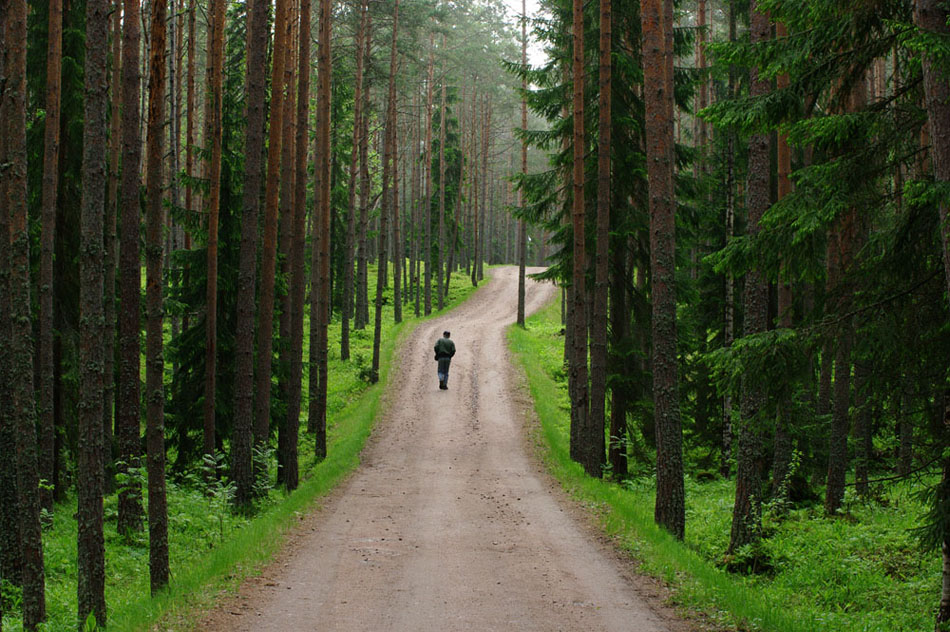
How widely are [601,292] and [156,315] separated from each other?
30.2 ft

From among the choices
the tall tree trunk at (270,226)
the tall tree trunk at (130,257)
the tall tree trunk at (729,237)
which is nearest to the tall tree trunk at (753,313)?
the tall tree trunk at (729,237)

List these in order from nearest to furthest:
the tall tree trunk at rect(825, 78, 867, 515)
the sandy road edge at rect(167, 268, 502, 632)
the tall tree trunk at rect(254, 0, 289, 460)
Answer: the sandy road edge at rect(167, 268, 502, 632), the tall tree trunk at rect(825, 78, 867, 515), the tall tree trunk at rect(254, 0, 289, 460)

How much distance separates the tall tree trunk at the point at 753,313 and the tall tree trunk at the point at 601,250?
5.05m

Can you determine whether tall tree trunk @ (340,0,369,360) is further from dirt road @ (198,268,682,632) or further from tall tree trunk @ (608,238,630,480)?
tall tree trunk @ (608,238,630,480)

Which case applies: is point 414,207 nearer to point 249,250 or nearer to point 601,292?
point 601,292

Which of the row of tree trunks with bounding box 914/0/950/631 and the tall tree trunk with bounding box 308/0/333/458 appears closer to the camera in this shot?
the row of tree trunks with bounding box 914/0/950/631

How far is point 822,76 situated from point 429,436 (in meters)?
16.2

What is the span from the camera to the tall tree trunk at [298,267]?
1560 centimetres

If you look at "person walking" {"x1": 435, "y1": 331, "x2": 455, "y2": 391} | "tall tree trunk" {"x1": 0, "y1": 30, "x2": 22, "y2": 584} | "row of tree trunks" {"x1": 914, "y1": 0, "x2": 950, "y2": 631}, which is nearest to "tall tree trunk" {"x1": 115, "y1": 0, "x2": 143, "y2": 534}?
"tall tree trunk" {"x1": 0, "y1": 30, "x2": 22, "y2": 584}

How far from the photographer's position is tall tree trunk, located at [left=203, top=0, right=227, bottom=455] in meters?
14.5

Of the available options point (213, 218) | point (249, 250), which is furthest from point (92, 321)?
point (213, 218)

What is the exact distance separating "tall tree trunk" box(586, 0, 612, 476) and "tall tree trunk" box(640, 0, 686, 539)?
4206 mm

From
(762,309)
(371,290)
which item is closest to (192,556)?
(762,309)

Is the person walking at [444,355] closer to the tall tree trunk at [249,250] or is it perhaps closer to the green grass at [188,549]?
the green grass at [188,549]
